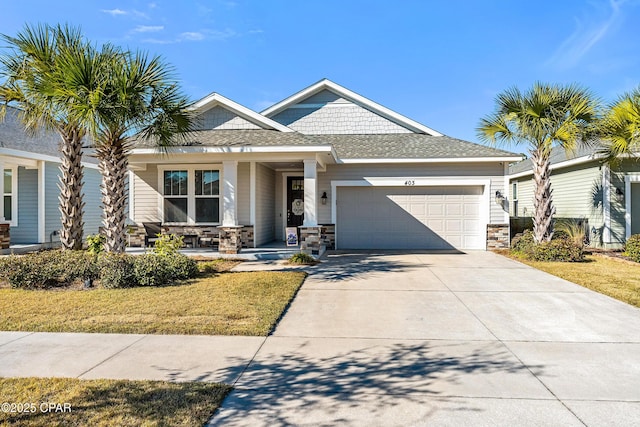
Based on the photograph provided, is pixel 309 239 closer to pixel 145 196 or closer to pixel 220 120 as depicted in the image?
pixel 220 120

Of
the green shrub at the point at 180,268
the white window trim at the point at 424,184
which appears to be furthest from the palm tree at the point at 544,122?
the green shrub at the point at 180,268

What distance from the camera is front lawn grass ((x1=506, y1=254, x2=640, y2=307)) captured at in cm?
711

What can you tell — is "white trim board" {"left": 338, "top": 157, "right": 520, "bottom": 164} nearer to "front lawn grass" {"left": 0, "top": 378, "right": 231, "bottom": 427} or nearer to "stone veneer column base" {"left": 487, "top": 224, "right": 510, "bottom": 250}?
"stone veneer column base" {"left": 487, "top": 224, "right": 510, "bottom": 250}

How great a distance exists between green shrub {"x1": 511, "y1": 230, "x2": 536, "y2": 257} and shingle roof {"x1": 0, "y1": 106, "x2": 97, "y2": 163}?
14406 mm

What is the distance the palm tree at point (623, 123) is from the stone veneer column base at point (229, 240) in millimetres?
10775

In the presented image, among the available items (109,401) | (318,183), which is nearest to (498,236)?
(318,183)

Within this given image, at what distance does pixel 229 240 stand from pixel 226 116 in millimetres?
4235

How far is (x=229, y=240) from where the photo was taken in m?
11.2

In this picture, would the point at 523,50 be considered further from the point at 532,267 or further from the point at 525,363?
the point at 525,363

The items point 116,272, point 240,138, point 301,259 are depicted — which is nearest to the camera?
point 116,272

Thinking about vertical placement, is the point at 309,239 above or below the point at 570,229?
below

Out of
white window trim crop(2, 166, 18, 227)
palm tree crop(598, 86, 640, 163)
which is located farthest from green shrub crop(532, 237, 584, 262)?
white window trim crop(2, 166, 18, 227)

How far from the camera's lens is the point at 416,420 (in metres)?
2.93

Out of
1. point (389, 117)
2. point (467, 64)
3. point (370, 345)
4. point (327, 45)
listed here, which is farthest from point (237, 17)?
point (370, 345)
